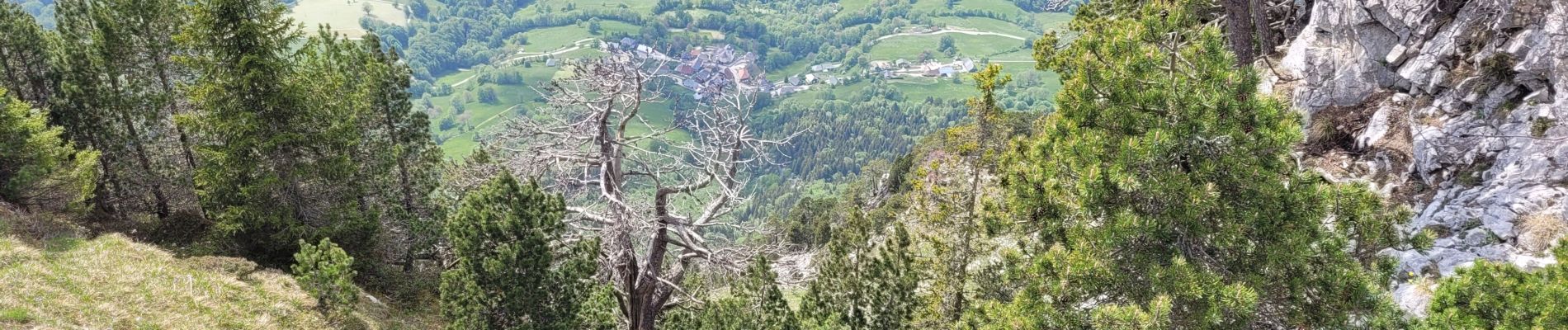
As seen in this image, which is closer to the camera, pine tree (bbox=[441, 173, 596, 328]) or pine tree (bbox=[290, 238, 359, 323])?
pine tree (bbox=[441, 173, 596, 328])

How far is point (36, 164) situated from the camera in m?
17.1

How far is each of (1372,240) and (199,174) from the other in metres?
20.8

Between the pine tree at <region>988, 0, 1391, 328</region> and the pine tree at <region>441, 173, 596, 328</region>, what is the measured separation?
7.83 m

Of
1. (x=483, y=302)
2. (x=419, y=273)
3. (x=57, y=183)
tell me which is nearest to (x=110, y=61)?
(x=57, y=183)

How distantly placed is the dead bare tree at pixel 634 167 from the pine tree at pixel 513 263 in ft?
1.93

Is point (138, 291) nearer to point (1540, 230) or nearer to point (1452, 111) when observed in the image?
point (1540, 230)

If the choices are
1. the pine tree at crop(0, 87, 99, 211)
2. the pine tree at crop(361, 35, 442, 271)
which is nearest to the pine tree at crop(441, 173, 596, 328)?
the pine tree at crop(361, 35, 442, 271)

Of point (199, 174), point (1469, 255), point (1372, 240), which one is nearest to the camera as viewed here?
point (1372, 240)

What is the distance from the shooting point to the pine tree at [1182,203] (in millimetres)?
7109

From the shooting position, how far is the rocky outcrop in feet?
37.2

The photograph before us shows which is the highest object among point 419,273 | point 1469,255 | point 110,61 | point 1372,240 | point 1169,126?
point 110,61

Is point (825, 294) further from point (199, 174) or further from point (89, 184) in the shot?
point (89, 184)

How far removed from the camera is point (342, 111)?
17.5 m

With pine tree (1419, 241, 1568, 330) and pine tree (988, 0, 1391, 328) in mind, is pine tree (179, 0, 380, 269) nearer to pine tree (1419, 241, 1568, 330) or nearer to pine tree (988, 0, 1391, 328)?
pine tree (988, 0, 1391, 328)
